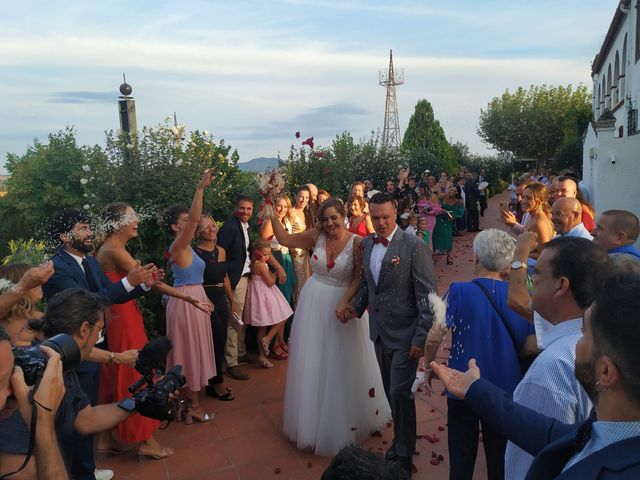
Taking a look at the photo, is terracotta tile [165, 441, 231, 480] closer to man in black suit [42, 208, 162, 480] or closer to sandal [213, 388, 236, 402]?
man in black suit [42, 208, 162, 480]

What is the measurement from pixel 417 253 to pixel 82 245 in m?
2.53

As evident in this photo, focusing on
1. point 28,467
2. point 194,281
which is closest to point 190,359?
point 194,281

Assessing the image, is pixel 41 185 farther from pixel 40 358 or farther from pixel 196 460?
Answer: pixel 40 358

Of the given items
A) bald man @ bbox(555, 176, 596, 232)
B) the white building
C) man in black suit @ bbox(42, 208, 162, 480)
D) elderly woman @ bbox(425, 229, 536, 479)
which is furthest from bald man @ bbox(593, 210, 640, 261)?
the white building

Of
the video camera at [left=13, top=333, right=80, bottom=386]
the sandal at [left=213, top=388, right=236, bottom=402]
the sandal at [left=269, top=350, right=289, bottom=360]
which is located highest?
the video camera at [left=13, top=333, right=80, bottom=386]

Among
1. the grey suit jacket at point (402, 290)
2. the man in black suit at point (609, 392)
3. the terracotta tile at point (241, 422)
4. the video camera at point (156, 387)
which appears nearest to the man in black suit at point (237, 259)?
the terracotta tile at point (241, 422)

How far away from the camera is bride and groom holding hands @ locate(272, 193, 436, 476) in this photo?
3.81 m

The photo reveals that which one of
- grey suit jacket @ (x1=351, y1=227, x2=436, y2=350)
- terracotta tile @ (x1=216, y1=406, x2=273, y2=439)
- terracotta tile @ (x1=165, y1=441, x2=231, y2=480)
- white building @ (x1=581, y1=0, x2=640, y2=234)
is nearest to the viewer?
grey suit jacket @ (x1=351, y1=227, x2=436, y2=350)

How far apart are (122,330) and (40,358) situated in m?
2.09

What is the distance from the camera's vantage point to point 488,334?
303 cm

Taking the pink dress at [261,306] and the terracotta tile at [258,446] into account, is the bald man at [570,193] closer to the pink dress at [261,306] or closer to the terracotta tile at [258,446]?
the pink dress at [261,306]

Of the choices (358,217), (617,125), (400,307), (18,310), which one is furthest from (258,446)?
(617,125)

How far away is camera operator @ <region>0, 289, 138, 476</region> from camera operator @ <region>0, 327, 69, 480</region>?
0.24m

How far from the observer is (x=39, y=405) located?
6.40 ft
